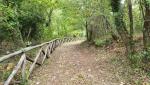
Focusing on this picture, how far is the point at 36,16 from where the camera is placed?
20703 mm

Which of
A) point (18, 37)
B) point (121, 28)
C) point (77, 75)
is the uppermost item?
point (121, 28)

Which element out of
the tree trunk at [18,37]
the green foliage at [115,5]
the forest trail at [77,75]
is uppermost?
the green foliage at [115,5]

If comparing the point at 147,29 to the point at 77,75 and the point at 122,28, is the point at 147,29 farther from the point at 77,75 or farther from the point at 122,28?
the point at 77,75

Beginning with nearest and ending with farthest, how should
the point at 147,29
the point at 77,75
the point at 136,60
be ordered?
1. the point at 77,75
2. the point at 136,60
3. the point at 147,29

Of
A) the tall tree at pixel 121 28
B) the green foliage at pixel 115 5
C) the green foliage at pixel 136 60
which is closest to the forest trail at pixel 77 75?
the green foliage at pixel 136 60

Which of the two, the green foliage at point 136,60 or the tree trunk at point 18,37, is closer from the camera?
Result: the green foliage at point 136,60

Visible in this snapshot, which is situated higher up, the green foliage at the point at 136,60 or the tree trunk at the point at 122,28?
the tree trunk at the point at 122,28

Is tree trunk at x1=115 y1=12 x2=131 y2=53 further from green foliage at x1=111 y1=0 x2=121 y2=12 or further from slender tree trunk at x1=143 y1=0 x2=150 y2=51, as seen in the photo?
green foliage at x1=111 y1=0 x2=121 y2=12

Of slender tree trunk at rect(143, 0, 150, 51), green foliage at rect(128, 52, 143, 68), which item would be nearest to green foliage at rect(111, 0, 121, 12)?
slender tree trunk at rect(143, 0, 150, 51)

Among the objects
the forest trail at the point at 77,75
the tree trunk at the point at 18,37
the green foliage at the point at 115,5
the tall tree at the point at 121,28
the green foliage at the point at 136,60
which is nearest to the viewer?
the forest trail at the point at 77,75

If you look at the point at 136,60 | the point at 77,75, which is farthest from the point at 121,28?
the point at 77,75

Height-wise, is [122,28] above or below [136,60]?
above

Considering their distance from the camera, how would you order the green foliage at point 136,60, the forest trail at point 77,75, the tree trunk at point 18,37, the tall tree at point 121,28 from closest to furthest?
1. the forest trail at point 77,75
2. the green foliage at point 136,60
3. the tall tree at point 121,28
4. the tree trunk at point 18,37

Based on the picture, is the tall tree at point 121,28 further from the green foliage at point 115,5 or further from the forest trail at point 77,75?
the forest trail at point 77,75
